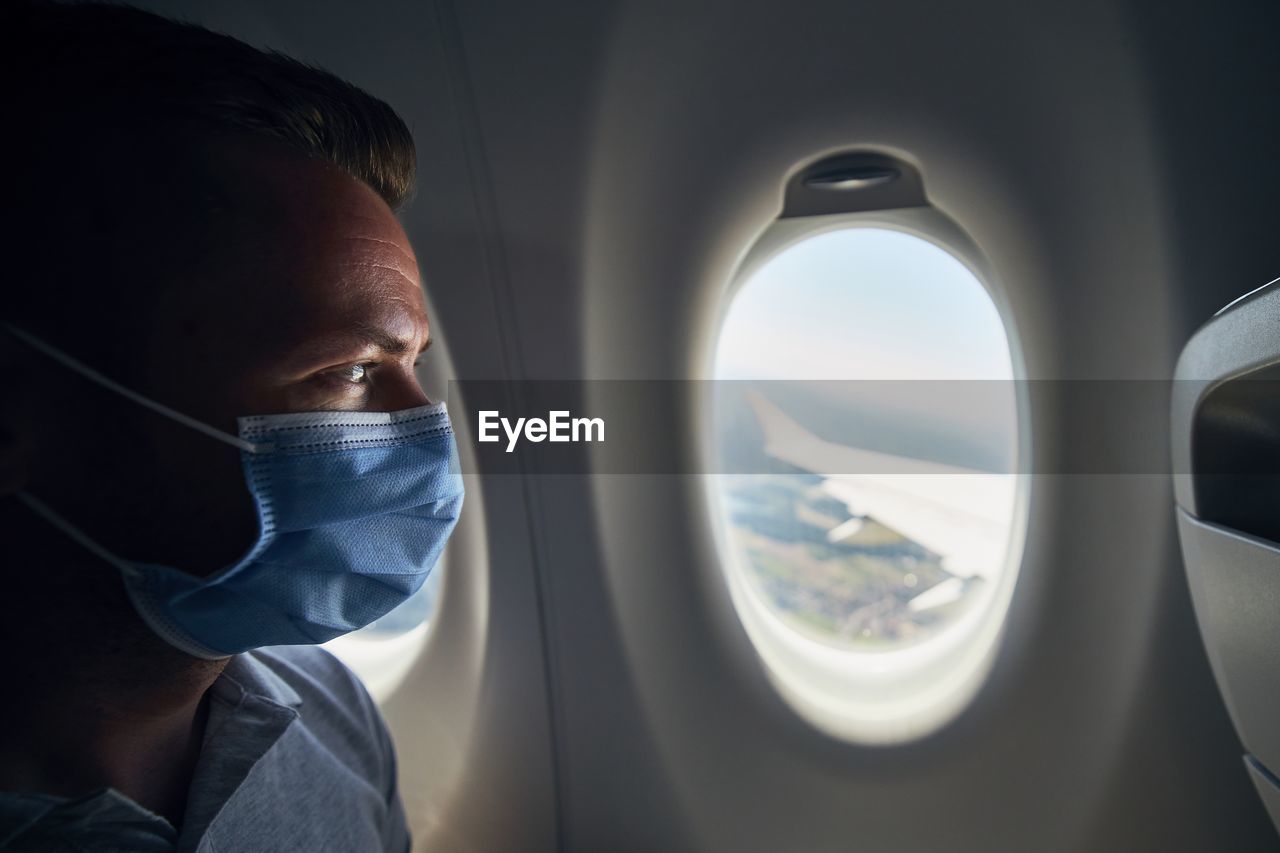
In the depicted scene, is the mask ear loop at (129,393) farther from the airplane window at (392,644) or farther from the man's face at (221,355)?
the airplane window at (392,644)

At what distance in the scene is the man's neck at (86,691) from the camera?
1.00m

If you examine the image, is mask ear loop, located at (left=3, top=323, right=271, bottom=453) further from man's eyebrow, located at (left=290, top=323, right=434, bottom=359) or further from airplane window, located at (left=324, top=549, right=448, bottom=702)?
airplane window, located at (left=324, top=549, right=448, bottom=702)

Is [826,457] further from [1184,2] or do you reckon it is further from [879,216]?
[1184,2]

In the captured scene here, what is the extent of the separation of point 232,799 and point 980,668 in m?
1.68

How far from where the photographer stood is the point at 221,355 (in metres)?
1.04

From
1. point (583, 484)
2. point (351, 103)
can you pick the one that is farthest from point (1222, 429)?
point (351, 103)

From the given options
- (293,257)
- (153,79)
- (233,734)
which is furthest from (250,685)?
(153,79)

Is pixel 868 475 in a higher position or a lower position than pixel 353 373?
lower

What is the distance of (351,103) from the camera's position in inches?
49.8

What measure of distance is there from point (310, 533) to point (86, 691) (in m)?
0.36

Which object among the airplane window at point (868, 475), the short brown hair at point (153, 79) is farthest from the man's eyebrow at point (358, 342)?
the airplane window at point (868, 475)

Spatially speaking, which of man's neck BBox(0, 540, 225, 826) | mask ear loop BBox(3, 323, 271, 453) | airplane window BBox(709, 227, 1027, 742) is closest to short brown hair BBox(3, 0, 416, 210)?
mask ear loop BBox(3, 323, 271, 453)

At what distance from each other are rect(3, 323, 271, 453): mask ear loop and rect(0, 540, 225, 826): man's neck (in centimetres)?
23

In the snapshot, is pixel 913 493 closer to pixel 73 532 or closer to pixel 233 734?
pixel 233 734
